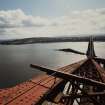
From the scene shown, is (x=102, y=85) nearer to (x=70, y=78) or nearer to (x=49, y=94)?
(x=70, y=78)

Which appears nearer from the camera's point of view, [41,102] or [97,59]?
[41,102]

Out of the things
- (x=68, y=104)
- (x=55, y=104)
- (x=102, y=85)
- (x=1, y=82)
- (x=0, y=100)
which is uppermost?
(x=102, y=85)

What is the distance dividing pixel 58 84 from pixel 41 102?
1.67 metres

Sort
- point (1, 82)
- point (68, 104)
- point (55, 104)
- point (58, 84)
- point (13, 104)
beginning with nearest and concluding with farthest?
point (55, 104) < point (58, 84) < point (68, 104) < point (13, 104) < point (1, 82)

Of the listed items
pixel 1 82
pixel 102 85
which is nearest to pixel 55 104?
pixel 102 85

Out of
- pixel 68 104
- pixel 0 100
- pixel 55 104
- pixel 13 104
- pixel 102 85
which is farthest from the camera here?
pixel 0 100

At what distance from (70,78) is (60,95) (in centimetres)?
118

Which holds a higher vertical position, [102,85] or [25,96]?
[102,85]

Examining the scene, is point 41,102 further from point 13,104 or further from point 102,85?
point 13,104

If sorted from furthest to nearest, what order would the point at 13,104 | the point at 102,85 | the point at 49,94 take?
the point at 13,104 → the point at 49,94 → the point at 102,85

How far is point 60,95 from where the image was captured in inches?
322

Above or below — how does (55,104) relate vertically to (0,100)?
above

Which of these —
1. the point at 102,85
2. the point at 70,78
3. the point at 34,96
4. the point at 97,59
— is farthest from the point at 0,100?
the point at 102,85

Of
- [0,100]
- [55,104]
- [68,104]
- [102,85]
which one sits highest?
[102,85]
